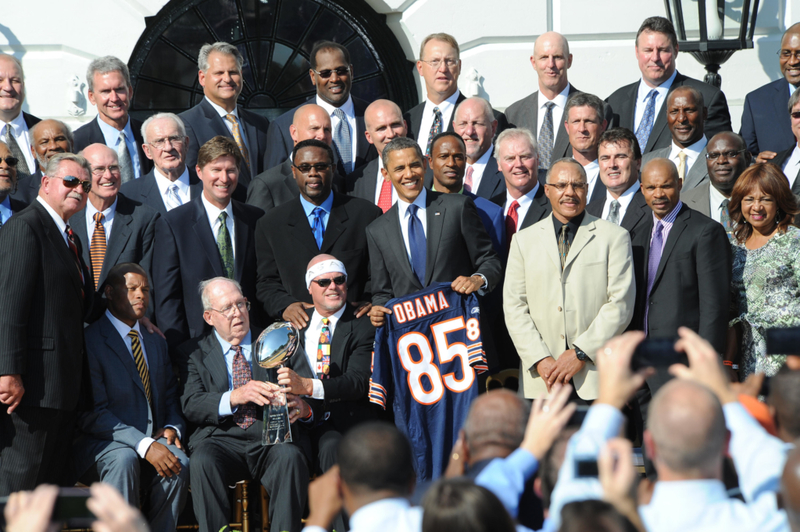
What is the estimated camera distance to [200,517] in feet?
18.0

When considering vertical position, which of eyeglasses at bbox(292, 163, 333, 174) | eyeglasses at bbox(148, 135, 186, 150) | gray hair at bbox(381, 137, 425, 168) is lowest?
eyeglasses at bbox(292, 163, 333, 174)

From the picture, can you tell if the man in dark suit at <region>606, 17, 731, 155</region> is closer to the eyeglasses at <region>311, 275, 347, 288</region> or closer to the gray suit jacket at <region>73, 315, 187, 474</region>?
the eyeglasses at <region>311, 275, 347, 288</region>

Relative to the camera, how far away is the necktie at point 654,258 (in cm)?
602

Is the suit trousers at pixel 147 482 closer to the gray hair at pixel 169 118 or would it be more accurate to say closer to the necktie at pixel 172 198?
the necktie at pixel 172 198

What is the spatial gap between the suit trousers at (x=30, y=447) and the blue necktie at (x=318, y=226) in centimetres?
196

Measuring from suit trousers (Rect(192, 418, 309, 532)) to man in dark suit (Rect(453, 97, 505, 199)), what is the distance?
247 centimetres

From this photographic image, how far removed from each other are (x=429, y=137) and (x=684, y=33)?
92.7 inches

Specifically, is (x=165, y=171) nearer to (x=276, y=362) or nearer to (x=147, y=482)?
(x=276, y=362)

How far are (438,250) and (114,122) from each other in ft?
9.45

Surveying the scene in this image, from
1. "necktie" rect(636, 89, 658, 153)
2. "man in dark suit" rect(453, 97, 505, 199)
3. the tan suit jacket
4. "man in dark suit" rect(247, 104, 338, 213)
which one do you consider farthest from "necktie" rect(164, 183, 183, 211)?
"necktie" rect(636, 89, 658, 153)

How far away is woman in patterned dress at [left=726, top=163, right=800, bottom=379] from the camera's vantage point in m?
5.72

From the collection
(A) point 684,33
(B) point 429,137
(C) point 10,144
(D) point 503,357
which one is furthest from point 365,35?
(D) point 503,357

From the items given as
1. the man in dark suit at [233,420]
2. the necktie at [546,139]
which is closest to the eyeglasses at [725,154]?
the necktie at [546,139]

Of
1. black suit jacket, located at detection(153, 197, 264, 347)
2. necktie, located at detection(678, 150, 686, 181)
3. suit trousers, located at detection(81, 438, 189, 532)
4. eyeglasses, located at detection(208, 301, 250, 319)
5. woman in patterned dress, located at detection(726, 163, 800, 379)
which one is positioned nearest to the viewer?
suit trousers, located at detection(81, 438, 189, 532)
